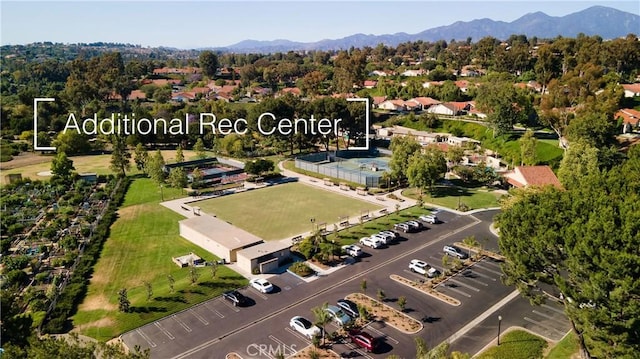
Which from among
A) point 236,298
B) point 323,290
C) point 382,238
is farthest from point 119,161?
point 323,290

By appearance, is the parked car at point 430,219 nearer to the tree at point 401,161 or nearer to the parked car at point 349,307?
the tree at point 401,161

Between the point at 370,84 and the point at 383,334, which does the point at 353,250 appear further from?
the point at 370,84

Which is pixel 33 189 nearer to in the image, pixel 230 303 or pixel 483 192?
pixel 230 303

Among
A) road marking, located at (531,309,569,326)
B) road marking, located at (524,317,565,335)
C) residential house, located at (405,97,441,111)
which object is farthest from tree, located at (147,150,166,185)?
residential house, located at (405,97,441,111)

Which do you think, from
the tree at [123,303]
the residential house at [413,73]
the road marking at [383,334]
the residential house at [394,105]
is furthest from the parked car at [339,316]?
the residential house at [413,73]

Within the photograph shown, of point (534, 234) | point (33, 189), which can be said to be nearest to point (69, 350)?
point (534, 234)
